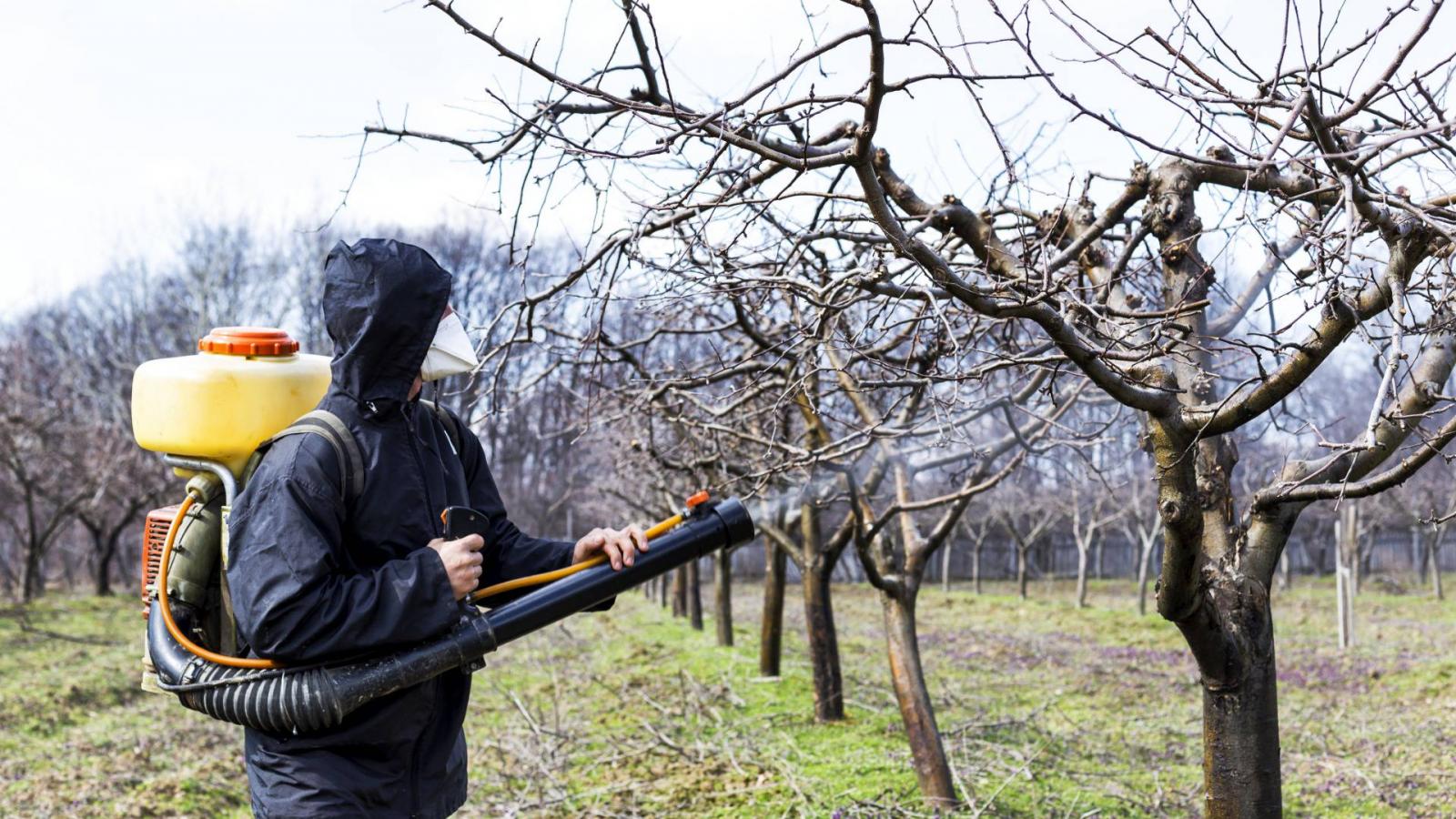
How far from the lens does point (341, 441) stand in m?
2.62

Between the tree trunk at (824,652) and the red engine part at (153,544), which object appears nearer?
the red engine part at (153,544)

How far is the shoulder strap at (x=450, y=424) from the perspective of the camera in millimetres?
3039

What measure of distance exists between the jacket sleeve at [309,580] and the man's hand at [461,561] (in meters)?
0.02

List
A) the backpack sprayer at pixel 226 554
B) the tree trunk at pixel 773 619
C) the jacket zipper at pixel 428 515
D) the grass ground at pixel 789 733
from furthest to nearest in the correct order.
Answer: the tree trunk at pixel 773 619 → the grass ground at pixel 789 733 → the jacket zipper at pixel 428 515 → the backpack sprayer at pixel 226 554

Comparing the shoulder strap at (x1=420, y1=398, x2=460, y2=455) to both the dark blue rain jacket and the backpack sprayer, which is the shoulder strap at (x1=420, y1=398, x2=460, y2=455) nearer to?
the dark blue rain jacket

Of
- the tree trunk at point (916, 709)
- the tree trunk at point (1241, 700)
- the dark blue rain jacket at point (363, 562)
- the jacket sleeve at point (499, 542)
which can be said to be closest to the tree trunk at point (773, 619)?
the tree trunk at point (916, 709)

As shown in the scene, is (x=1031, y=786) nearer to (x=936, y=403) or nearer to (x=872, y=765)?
(x=872, y=765)

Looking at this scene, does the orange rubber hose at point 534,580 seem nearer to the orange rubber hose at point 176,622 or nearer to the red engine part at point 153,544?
the orange rubber hose at point 176,622

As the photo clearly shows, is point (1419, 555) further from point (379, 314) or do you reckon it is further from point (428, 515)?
point (379, 314)

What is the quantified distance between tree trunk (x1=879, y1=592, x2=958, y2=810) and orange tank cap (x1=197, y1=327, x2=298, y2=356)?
349 centimetres

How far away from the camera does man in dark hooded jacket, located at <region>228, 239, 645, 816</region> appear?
8.17ft

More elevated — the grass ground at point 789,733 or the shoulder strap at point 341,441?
the shoulder strap at point 341,441

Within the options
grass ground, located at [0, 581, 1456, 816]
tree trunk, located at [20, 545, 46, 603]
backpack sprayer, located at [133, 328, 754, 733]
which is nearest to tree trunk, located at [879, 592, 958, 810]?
grass ground, located at [0, 581, 1456, 816]

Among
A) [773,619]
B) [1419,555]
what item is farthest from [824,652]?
[1419,555]
